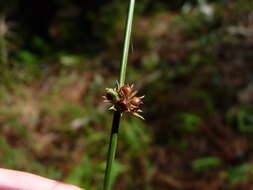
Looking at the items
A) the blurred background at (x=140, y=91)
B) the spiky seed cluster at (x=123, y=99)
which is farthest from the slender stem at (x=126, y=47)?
the blurred background at (x=140, y=91)

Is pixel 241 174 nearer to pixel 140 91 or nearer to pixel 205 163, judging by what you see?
pixel 205 163

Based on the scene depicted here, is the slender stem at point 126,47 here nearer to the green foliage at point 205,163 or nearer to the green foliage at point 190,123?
the green foliage at point 205,163

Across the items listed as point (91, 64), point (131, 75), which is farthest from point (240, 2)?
point (91, 64)

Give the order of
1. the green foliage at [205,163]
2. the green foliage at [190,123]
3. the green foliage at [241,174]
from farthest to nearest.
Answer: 1. the green foliage at [190,123]
2. the green foliage at [205,163]
3. the green foliage at [241,174]

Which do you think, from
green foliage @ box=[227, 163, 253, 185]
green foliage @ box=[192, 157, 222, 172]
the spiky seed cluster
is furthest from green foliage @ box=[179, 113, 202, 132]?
the spiky seed cluster

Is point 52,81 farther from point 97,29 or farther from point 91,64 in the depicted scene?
point 97,29

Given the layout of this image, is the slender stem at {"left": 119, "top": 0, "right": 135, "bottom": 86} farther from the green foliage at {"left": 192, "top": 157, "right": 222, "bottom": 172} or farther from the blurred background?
the green foliage at {"left": 192, "top": 157, "right": 222, "bottom": 172}

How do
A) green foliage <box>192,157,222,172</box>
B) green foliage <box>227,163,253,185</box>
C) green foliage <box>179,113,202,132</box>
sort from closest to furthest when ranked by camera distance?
green foliage <box>227,163,253,185</box> → green foliage <box>192,157,222,172</box> → green foliage <box>179,113,202,132</box>

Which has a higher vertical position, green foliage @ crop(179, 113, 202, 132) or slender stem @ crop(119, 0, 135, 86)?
green foliage @ crop(179, 113, 202, 132)
